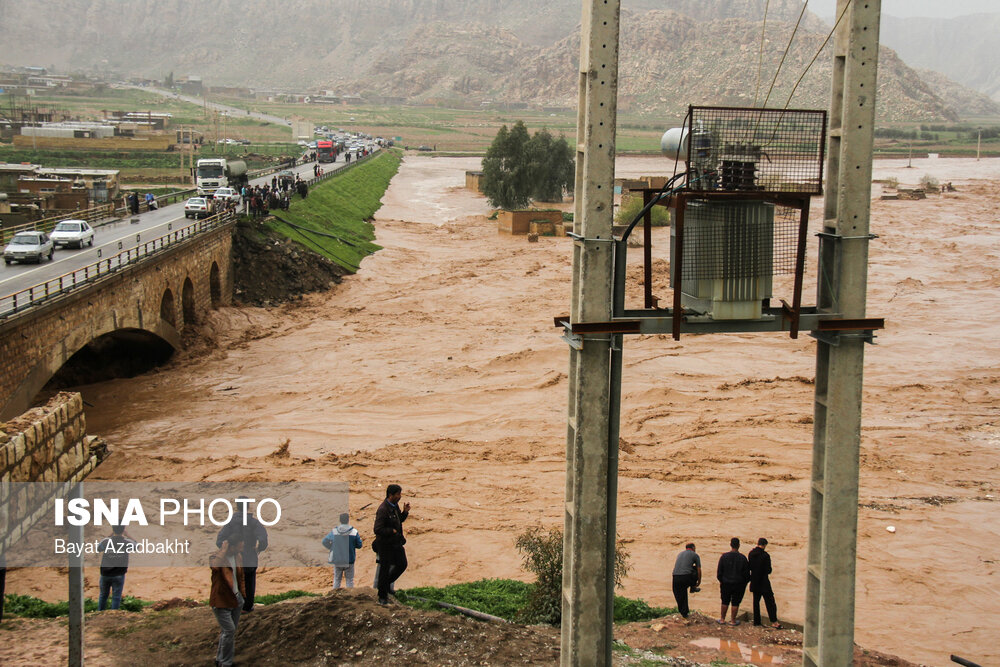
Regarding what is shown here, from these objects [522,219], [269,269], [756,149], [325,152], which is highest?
[325,152]

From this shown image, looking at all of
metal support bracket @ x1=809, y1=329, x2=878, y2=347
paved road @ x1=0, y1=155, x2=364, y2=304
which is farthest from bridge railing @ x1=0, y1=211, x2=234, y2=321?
metal support bracket @ x1=809, y1=329, x2=878, y2=347

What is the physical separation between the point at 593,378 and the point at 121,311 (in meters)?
22.5

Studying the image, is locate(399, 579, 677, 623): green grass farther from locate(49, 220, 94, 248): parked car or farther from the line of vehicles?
locate(49, 220, 94, 248): parked car

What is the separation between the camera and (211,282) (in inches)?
1512

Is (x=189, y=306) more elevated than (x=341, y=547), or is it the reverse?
(x=189, y=306)

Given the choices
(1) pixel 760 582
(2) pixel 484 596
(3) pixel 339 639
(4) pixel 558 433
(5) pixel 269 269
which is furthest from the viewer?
(5) pixel 269 269

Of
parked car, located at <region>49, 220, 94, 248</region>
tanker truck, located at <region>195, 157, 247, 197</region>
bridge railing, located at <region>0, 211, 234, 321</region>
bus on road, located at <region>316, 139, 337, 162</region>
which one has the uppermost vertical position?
bus on road, located at <region>316, 139, 337, 162</region>

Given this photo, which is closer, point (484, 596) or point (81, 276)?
point (484, 596)

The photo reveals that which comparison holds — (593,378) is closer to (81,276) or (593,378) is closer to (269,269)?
(81,276)

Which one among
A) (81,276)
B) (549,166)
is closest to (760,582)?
(81,276)

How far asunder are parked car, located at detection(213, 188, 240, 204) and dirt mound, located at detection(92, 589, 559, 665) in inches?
1511

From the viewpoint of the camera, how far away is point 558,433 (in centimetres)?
2552

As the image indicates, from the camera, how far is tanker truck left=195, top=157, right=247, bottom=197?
2136 inches

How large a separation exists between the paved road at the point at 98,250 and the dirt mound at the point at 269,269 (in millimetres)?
2699
